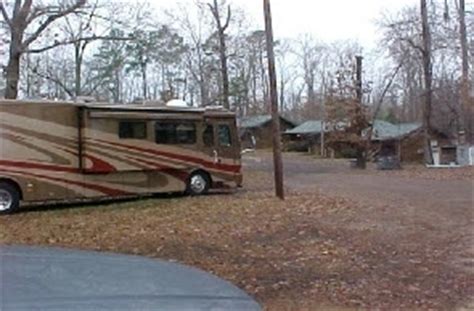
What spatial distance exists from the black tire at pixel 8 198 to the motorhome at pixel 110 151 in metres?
0.02

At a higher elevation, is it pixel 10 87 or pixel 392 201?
pixel 10 87

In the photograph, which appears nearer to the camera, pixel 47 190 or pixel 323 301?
pixel 323 301

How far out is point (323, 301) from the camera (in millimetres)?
6551

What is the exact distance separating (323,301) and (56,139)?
10.3m

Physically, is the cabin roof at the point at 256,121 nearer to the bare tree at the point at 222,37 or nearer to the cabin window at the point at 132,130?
the bare tree at the point at 222,37

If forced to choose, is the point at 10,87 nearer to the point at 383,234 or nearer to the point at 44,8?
the point at 44,8

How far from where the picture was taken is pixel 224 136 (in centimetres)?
1891

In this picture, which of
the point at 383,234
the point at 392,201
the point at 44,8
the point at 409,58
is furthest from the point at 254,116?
the point at 383,234

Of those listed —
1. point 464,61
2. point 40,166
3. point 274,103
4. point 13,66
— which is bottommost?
point 40,166

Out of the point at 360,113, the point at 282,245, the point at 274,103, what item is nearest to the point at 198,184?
the point at 274,103

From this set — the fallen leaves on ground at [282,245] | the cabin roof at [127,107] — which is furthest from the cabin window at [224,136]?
the fallen leaves on ground at [282,245]

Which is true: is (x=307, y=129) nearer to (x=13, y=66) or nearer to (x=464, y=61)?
(x=464, y=61)

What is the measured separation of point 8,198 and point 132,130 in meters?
3.78

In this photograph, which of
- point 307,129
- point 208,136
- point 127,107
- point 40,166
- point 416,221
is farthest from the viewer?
point 307,129
